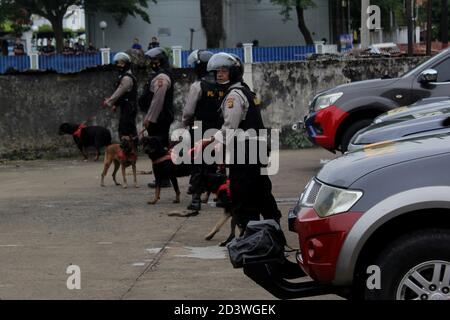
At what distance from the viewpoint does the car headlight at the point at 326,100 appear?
40.2 ft

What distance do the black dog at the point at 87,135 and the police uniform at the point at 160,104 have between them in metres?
4.30

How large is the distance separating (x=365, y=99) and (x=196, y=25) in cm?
3245

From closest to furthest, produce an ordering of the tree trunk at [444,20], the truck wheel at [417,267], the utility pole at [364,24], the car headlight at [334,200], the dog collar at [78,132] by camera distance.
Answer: the truck wheel at [417,267] → the car headlight at [334,200] → the dog collar at [78,132] → the utility pole at [364,24] → the tree trunk at [444,20]

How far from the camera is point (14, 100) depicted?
54.6ft

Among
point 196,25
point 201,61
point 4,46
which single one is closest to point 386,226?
point 201,61

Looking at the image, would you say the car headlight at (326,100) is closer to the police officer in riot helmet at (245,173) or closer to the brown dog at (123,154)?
the brown dog at (123,154)

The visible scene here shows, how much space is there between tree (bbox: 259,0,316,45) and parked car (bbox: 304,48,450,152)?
26.9 m

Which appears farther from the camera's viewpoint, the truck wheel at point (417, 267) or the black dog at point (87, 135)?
the black dog at point (87, 135)

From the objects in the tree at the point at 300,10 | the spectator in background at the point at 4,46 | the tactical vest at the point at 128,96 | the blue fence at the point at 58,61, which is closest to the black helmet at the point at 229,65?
the tactical vest at the point at 128,96

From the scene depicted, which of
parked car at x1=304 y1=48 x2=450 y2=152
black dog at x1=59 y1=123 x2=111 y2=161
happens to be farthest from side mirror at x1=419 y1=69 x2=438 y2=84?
black dog at x1=59 y1=123 x2=111 y2=161

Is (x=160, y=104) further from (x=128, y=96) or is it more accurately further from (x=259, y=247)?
(x=259, y=247)

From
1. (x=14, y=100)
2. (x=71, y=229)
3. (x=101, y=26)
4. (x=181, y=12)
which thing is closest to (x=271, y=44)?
(x=181, y=12)

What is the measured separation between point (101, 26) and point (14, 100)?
2718 centimetres
